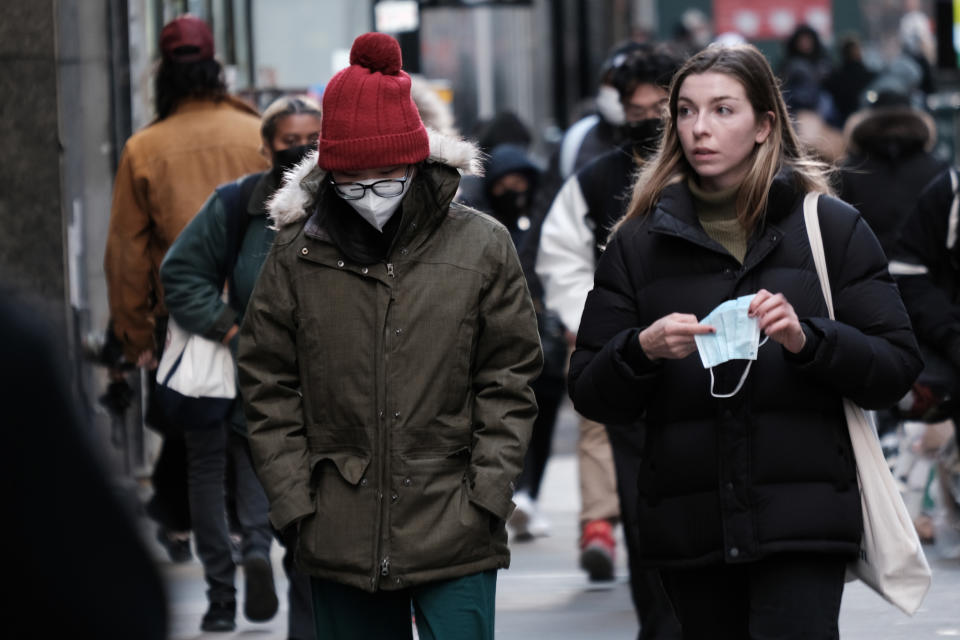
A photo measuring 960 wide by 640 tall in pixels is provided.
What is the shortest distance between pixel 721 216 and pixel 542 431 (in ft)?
16.9

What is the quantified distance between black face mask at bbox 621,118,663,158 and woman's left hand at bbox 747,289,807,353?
227 centimetres

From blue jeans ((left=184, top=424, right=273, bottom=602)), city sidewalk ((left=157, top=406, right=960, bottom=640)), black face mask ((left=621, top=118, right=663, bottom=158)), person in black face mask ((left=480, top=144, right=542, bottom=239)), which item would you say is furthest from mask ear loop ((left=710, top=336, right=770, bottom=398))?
person in black face mask ((left=480, top=144, right=542, bottom=239))

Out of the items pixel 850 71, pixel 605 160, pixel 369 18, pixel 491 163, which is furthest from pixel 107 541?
pixel 850 71

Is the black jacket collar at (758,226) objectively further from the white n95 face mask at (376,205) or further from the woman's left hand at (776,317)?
the white n95 face mask at (376,205)

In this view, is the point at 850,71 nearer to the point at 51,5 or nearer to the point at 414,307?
the point at 51,5

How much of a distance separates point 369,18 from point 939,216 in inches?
329

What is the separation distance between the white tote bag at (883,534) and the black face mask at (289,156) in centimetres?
235

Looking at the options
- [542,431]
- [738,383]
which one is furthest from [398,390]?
[542,431]

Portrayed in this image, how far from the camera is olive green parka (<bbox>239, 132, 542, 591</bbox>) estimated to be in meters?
4.09

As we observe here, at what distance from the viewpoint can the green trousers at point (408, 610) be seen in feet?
13.5

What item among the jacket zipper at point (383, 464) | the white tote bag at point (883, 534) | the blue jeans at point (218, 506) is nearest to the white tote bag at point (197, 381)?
the blue jeans at point (218, 506)

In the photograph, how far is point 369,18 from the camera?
14.2 meters

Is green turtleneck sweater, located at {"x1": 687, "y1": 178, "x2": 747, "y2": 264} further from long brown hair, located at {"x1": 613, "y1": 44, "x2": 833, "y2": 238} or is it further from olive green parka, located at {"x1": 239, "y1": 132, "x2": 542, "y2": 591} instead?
olive green parka, located at {"x1": 239, "y1": 132, "x2": 542, "y2": 591}

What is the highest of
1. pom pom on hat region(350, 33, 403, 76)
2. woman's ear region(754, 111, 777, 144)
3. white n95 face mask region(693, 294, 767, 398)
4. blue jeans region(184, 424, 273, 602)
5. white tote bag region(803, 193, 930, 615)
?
pom pom on hat region(350, 33, 403, 76)
